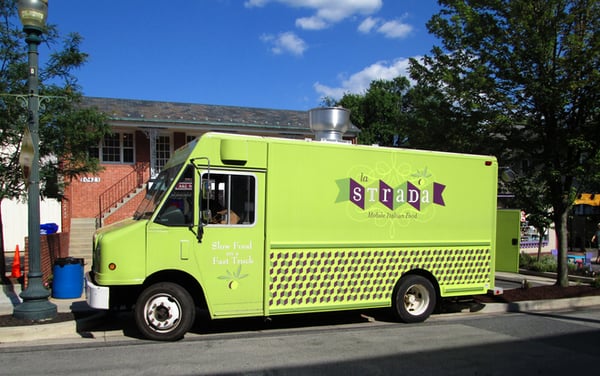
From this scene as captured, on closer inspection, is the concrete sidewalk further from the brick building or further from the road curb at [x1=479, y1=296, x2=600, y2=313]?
the brick building

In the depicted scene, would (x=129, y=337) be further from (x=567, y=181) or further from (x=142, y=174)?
(x=142, y=174)

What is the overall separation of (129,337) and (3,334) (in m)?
1.67

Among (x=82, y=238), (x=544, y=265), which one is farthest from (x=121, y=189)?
(x=544, y=265)

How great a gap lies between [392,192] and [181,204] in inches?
132

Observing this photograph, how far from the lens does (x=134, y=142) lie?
59.4 feet

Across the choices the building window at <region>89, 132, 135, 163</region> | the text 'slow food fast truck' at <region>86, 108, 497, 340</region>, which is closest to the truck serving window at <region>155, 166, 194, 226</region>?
the text 'slow food fast truck' at <region>86, 108, 497, 340</region>

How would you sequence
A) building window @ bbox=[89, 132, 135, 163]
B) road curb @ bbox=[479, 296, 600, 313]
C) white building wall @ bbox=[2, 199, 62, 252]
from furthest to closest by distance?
building window @ bbox=[89, 132, 135, 163] → white building wall @ bbox=[2, 199, 62, 252] → road curb @ bbox=[479, 296, 600, 313]

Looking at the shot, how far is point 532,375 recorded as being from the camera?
5254 mm

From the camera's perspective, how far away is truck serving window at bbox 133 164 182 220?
6554 mm

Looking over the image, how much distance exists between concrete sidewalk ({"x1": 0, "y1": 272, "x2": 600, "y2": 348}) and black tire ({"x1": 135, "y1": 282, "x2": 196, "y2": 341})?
26.1 inches

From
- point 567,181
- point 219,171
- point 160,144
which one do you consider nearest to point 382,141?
point 160,144

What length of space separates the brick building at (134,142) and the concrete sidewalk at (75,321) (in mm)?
7054

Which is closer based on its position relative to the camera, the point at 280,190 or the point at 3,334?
the point at 3,334

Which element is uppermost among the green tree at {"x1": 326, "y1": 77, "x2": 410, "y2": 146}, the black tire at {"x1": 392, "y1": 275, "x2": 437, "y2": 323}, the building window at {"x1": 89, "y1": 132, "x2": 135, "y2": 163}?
the green tree at {"x1": 326, "y1": 77, "x2": 410, "y2": 146}
